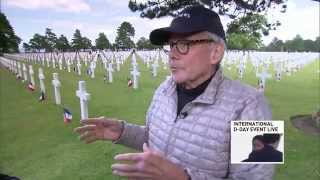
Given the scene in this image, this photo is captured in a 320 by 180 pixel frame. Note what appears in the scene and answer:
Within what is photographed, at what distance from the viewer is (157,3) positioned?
2424mm

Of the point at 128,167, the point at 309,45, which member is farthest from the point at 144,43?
the point at 128,167

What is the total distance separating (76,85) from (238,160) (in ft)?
5.40

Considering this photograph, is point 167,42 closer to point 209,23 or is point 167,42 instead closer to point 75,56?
point 209,23

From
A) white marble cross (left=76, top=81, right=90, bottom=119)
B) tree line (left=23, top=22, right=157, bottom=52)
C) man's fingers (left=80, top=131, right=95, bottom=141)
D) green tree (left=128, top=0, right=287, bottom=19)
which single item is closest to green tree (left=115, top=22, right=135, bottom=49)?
tree line (left=23, top=22, right=157, bottom=52)

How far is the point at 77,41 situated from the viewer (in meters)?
2.54

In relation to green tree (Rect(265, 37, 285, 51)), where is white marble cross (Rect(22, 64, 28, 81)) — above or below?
below

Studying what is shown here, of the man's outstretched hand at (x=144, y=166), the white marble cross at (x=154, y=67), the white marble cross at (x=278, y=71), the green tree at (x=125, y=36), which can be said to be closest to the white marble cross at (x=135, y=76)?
the white marble cross at (x=154, y=67)

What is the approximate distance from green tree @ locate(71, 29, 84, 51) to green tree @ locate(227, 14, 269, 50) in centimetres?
95

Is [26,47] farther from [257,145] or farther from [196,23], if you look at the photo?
[257,145]

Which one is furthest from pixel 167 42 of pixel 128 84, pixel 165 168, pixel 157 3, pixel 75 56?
pixel 128 84

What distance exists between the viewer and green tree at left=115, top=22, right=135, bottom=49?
253 cm

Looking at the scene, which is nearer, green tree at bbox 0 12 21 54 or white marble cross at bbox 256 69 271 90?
green tree at bbox 0 12 21 54

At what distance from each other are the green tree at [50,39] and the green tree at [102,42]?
10.8 inches

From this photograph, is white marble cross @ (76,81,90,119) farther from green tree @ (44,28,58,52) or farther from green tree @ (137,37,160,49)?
green tree @ (137,37,160,49)
